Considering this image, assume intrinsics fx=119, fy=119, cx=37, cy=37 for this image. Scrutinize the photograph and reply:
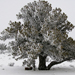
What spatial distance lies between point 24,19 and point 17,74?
575cm

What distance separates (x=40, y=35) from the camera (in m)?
10.8

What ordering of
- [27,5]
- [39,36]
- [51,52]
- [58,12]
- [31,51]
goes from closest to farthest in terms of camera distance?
[31,51]
[51,52]
[39,36]
[58,12]
[27,5]

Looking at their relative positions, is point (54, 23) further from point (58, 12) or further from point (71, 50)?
point (71, 50)

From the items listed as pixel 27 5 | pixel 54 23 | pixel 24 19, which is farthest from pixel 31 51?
pixel 27 5

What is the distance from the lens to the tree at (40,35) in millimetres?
9070

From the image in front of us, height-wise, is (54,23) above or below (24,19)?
below

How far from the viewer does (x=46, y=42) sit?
33.1ft

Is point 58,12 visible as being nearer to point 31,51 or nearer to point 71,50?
point 71,50

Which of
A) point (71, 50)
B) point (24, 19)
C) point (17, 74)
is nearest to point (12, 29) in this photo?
point (24, 19)

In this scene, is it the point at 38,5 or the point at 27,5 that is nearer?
the point at 38,5

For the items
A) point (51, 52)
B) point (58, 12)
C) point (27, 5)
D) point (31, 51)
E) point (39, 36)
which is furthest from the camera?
point (27, 5)

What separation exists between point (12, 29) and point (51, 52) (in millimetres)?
4044

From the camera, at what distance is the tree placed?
29.8ft

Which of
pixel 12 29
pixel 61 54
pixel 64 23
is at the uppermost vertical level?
pixel 64 23
